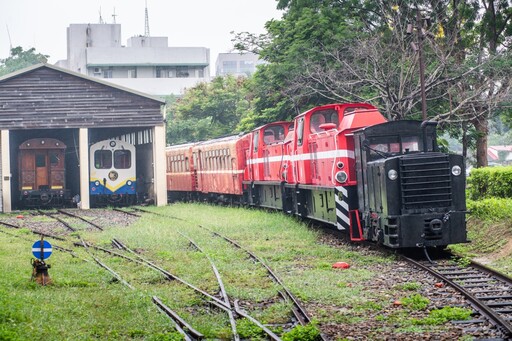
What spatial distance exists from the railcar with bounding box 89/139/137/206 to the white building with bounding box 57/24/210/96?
44496 mm

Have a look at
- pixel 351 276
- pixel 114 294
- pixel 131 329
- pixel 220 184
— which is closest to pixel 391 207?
pixel 351 276

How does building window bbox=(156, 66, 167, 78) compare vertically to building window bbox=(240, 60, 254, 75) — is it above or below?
below

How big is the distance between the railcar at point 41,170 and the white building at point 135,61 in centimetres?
4611

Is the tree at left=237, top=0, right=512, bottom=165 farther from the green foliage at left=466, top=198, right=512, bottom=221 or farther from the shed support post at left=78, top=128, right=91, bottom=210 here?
the shed support post at left=78, top=128, right=91, bottom=210

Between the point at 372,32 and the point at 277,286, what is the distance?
65.6ft

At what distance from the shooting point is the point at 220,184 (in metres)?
33.8

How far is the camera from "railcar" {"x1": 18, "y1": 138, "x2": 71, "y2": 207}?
116ft

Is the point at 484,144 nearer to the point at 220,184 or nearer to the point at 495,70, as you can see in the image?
the point at 495,70

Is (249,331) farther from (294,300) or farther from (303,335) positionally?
(294,300)

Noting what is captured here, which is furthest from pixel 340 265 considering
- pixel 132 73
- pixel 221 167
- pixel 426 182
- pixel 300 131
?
pixel 132 73

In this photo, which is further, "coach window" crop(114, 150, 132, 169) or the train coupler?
"coach window" crop(114, 150, 132, 169)

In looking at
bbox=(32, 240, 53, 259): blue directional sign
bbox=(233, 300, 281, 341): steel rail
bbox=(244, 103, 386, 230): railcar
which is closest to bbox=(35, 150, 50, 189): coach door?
bbox=(244, 103, 386, 230): railcar

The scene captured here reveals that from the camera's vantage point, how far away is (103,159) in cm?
3719

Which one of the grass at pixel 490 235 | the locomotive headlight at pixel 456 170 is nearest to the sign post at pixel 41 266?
the locomotive headlight at pixel 456 170
